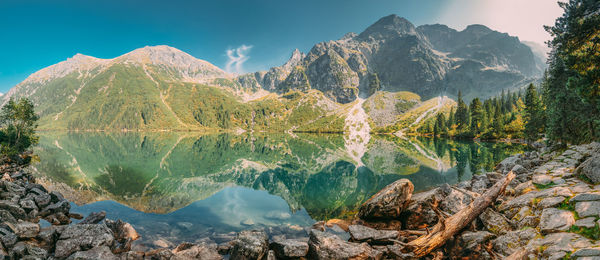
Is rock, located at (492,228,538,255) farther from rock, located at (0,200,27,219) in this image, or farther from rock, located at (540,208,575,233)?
rock, located at (0,200,27,219)

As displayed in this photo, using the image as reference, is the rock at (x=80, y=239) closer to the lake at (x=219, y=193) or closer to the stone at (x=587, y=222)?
the lake at (x=219, y=193)

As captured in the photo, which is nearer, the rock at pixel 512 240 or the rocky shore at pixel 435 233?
the rocky shore at pixel 435 233

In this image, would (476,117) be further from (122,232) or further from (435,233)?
(122,232)

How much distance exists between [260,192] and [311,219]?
40.4ft

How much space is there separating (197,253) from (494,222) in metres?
16.3

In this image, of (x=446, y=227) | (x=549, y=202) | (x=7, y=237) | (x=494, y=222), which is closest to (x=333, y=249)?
(x=446, y=227)

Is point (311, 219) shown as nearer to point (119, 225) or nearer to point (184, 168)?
point (119, 225)

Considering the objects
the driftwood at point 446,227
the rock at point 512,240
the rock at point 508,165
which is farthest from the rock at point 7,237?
the rock at point 508,165

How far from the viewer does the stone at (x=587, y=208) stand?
8742 millimetres

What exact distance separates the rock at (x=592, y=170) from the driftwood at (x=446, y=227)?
3.81 metres

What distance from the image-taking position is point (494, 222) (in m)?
12.1

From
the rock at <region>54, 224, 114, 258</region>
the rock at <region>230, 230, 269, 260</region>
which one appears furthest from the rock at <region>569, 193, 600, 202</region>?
the rock at <region>54, 224, 114, 258</region>

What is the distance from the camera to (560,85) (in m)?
30.6

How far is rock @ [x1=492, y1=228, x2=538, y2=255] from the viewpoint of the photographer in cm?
962
